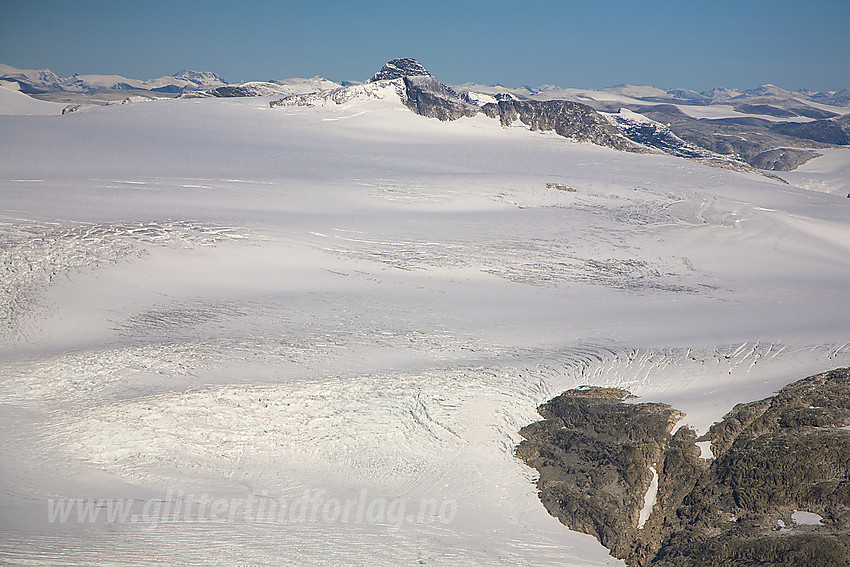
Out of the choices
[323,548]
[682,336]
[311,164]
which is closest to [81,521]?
[323,548]

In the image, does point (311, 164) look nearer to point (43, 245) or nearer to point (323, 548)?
point (43, 245)

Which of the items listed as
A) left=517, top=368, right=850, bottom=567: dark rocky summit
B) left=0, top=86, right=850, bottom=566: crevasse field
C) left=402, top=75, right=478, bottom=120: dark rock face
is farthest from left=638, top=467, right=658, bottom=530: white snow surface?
left=402, top=75, right=478, bottom=120: dark rock face

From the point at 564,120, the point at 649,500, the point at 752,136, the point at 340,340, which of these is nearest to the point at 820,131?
the point at 752,136

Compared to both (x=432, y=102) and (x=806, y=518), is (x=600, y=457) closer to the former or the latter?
(x=806, y=518)

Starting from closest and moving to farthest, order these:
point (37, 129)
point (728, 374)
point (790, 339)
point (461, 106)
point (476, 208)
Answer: point (728, 374) → point (790, 339) → point (476, 208) → point (37, 129) → point (461, 106)

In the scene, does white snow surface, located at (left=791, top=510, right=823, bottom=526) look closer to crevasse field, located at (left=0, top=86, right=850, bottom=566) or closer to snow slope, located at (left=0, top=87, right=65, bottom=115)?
crevasse field, located at (left=0, top=86, right=850, bottom=566)

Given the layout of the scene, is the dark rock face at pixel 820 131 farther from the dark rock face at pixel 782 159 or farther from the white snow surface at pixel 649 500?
the white snow surface at pixel 649 500
